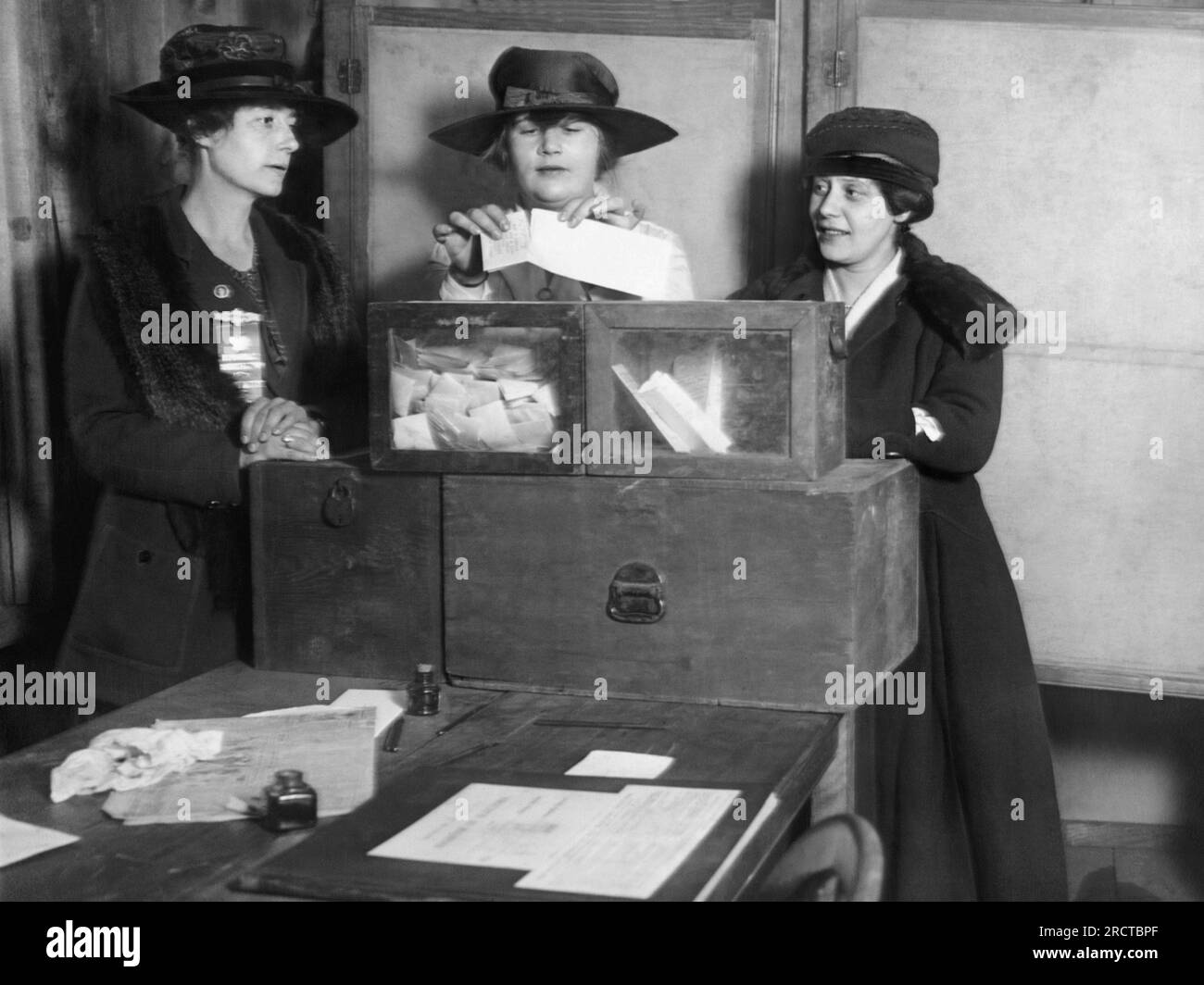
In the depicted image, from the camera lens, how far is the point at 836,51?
349 cm

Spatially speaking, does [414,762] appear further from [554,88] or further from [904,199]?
[904,199]

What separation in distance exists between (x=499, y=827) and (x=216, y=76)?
2024 millimetres

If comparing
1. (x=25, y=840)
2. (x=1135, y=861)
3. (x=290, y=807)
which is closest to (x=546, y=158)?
(x=290, y=807)

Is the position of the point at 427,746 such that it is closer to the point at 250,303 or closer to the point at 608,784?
the point at 608,784

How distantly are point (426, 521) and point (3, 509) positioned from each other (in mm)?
1780

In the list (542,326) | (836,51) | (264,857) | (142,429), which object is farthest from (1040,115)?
(264,857)

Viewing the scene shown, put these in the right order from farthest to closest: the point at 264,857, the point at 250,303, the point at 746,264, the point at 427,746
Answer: the point at 746,264 < the point at 250,303 < the point at 427,746 < the point at 264,857

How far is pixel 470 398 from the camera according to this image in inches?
86.0

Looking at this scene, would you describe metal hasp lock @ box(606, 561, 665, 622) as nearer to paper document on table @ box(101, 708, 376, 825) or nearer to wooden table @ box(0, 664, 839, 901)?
wooden table @ box(0, 664, 839, 901)

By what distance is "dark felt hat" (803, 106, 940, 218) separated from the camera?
9.94 ft

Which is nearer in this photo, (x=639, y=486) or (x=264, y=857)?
(x=264, y=857)

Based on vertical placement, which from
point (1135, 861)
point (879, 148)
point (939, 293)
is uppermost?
point (879, 148)

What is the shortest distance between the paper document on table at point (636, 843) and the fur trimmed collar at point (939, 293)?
1.51 metres

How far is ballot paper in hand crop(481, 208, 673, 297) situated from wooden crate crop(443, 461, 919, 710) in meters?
0.45
